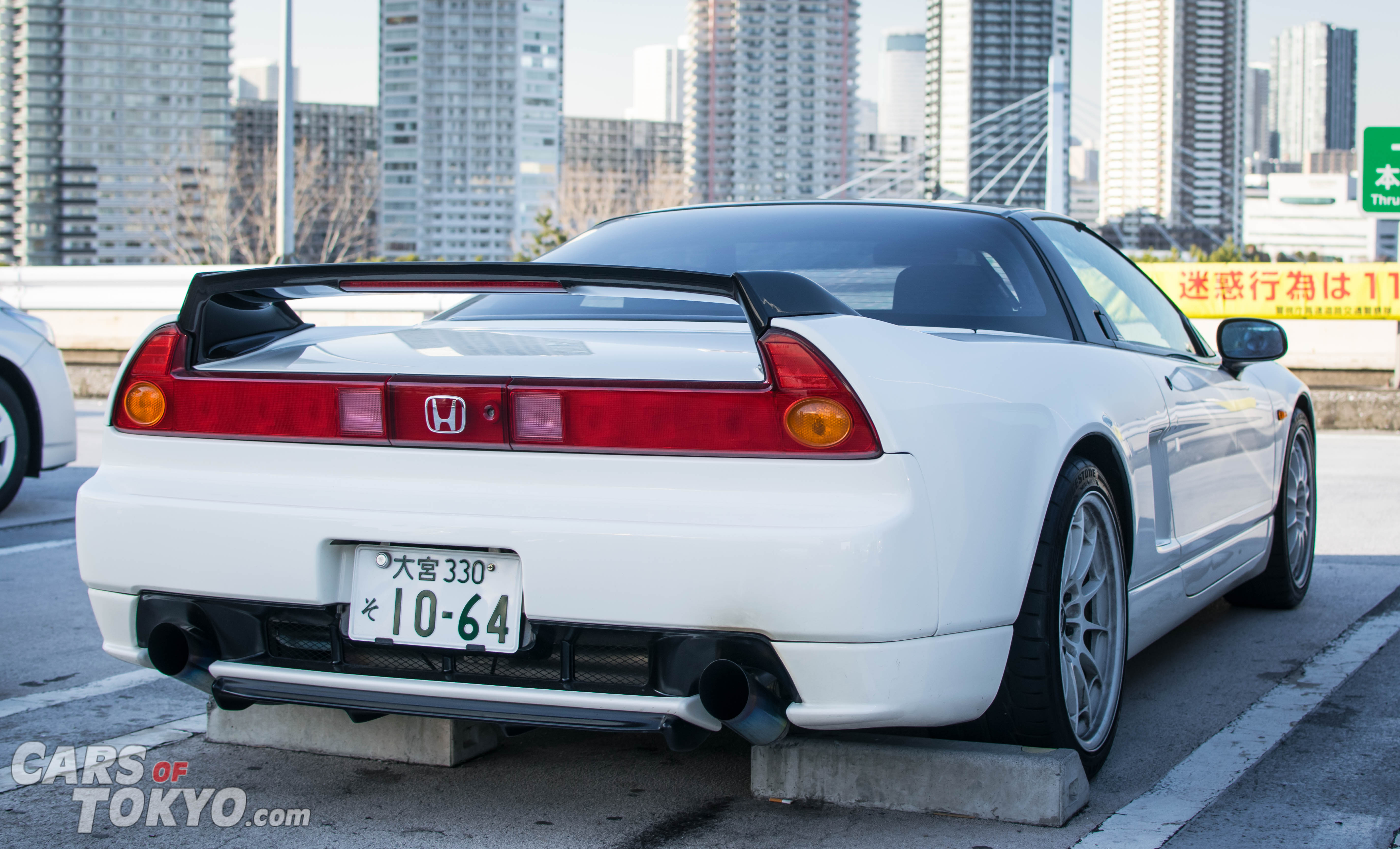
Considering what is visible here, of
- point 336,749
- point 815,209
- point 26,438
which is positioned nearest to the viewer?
point 336,749

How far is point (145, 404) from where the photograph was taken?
103 inches

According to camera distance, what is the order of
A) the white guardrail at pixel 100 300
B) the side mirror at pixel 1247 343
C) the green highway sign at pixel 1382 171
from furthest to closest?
the white guardrail at pixel 100 300 < the green highway sign at pixel 1382 171 < the side mirror at pixel 1247 343

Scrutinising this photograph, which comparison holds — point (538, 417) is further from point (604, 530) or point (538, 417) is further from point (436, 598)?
point (436, 598)

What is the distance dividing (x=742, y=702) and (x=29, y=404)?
5.38 metres

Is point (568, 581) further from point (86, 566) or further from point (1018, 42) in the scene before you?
point (1018, 42)

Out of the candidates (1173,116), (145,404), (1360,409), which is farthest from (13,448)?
(1173,116)

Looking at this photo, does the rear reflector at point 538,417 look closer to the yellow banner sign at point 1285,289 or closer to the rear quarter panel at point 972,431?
the rear quarter panel at point 972,431

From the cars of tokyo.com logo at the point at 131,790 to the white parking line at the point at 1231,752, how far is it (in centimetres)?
157

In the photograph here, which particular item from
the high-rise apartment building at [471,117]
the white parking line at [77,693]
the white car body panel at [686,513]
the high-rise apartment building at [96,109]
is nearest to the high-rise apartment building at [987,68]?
the high-rise apartment building at [471,117]

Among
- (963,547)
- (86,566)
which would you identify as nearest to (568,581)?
(963,547)

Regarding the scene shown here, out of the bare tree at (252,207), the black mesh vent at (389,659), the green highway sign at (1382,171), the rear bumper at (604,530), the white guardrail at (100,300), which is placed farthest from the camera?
the bare tree at (252,207)

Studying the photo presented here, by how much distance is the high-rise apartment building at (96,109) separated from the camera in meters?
163

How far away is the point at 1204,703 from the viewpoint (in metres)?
3.58

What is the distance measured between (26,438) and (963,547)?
557 centimetres
